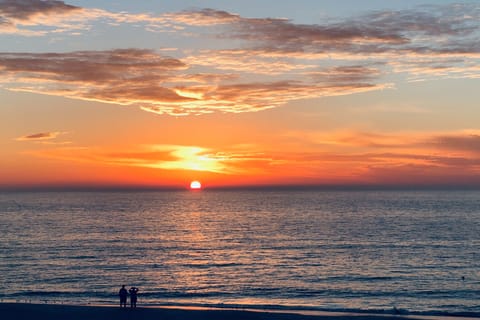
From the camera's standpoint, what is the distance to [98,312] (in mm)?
41094

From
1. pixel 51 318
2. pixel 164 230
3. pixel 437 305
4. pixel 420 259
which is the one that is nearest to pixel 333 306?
pixel 437 305

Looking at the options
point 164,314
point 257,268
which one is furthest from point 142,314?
point 257,268

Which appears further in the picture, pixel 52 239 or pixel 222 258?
pixel 52 239

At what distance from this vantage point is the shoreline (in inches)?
1571

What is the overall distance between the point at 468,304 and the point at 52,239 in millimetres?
71455

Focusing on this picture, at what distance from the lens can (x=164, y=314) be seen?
40750mm

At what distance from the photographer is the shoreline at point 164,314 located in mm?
39906

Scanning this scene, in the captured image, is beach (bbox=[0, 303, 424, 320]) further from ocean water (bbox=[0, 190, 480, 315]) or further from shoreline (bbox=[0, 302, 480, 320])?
ocean water (bbox=[0, 190, 480, 315])

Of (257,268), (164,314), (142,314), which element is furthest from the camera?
(257,268)

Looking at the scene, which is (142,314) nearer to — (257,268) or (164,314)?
(164,314)

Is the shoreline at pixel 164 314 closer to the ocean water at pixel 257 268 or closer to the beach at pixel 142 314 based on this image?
the beach at pixel 142 314

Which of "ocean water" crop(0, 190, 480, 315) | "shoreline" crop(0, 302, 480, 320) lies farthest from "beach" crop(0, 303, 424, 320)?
"ocean water" crop(0, 190, 480, 315)

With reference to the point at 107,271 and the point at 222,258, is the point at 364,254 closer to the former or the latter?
the point at 222,258

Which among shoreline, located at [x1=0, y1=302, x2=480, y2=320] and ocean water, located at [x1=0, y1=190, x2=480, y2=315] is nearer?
shoreline, located at [x1=0, y1=302, x2=480, y2=320]
